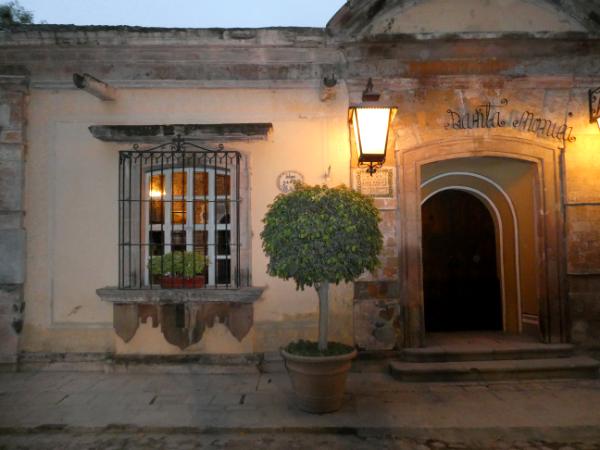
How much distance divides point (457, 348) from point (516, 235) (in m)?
2.00

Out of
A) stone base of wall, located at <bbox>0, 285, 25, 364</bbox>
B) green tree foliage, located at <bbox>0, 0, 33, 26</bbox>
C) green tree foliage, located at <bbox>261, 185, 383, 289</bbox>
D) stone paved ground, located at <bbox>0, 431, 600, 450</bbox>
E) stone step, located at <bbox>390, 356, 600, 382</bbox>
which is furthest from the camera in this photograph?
green tree foliage, located at <bbox>0, 0, 33, 26</bbox>

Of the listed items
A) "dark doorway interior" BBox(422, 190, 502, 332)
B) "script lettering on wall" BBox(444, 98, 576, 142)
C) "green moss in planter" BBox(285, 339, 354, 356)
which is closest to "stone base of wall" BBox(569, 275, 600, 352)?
"dark doorway interior" BBox(422, 190, 502, 332)

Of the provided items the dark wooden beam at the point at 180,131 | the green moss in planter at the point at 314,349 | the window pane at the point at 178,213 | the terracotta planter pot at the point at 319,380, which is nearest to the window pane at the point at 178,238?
the window pane at the point at 178,213

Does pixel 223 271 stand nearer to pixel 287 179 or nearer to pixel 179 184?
pixel 179 184

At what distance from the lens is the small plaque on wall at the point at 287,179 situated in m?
5.79

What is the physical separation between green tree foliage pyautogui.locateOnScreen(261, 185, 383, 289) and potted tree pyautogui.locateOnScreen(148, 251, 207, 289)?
4.87 ft

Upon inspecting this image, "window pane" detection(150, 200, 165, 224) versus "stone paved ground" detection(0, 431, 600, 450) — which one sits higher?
"window pane" detection(150, 200, 165, 224)

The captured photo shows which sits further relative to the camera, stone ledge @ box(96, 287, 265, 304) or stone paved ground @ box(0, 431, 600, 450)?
stone ledge @ box(96, 287, 265, 304)

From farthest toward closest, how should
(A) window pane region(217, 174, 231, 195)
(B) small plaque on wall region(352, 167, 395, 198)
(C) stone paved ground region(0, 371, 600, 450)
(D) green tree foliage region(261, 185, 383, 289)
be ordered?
(A) window pane region(217, 174, 231, 195) < (B) small plaque on wall region(352, 167, 395, 198) < (D) green tree foliage region(261, 185, 383, 289) < (C) stone paved ground region(0, 371, 600, 450)

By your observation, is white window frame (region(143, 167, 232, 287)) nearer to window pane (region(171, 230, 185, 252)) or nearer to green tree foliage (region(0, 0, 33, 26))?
window pane (region(171, 230, 185, 252))

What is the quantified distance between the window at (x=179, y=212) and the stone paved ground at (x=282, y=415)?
137 centimetres

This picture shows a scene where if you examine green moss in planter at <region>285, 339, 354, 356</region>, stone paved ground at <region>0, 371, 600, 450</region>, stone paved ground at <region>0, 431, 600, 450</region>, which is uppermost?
green moss in planter at <region>285, 339, 354, 356</region>

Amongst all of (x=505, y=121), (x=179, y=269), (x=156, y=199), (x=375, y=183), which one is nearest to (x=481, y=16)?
(x=505, y=121)

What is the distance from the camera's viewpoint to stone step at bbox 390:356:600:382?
5258 mm
